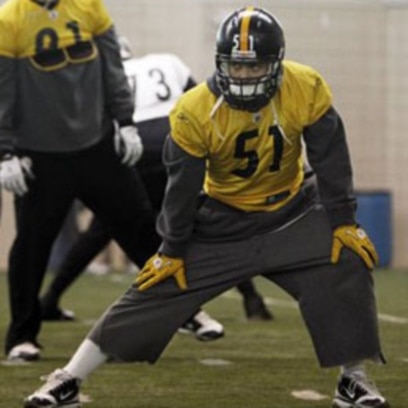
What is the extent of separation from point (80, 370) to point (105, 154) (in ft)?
4.63

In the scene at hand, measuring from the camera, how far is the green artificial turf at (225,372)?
16.6ft

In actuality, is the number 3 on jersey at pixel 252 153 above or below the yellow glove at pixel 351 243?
above

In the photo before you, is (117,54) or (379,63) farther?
(379,63)

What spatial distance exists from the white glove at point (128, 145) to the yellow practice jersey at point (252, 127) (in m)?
1.21

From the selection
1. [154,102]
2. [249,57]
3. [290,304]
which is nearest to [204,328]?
[154,102]

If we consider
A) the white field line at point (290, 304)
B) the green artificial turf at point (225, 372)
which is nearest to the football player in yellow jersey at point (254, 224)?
the green artificial turf at point (225, 372)

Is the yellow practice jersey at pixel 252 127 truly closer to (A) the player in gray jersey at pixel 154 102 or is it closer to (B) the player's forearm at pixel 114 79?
(B) the player's forearm at pixel 114 79

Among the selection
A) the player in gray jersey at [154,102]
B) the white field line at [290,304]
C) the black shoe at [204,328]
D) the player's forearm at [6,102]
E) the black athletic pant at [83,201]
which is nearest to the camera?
the player's forearm at [6,102]

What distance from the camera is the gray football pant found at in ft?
15.2

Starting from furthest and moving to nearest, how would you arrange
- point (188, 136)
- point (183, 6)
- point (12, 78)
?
point (183, 6) < point (12, 78) < point (188, 136)

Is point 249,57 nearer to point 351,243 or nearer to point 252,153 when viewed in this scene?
point 252,153

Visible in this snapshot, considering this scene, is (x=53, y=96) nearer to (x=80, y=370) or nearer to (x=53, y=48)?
(x=53, y=48)

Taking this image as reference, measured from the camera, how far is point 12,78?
5805mm

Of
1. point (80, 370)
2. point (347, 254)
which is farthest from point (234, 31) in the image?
point (80, 370)
